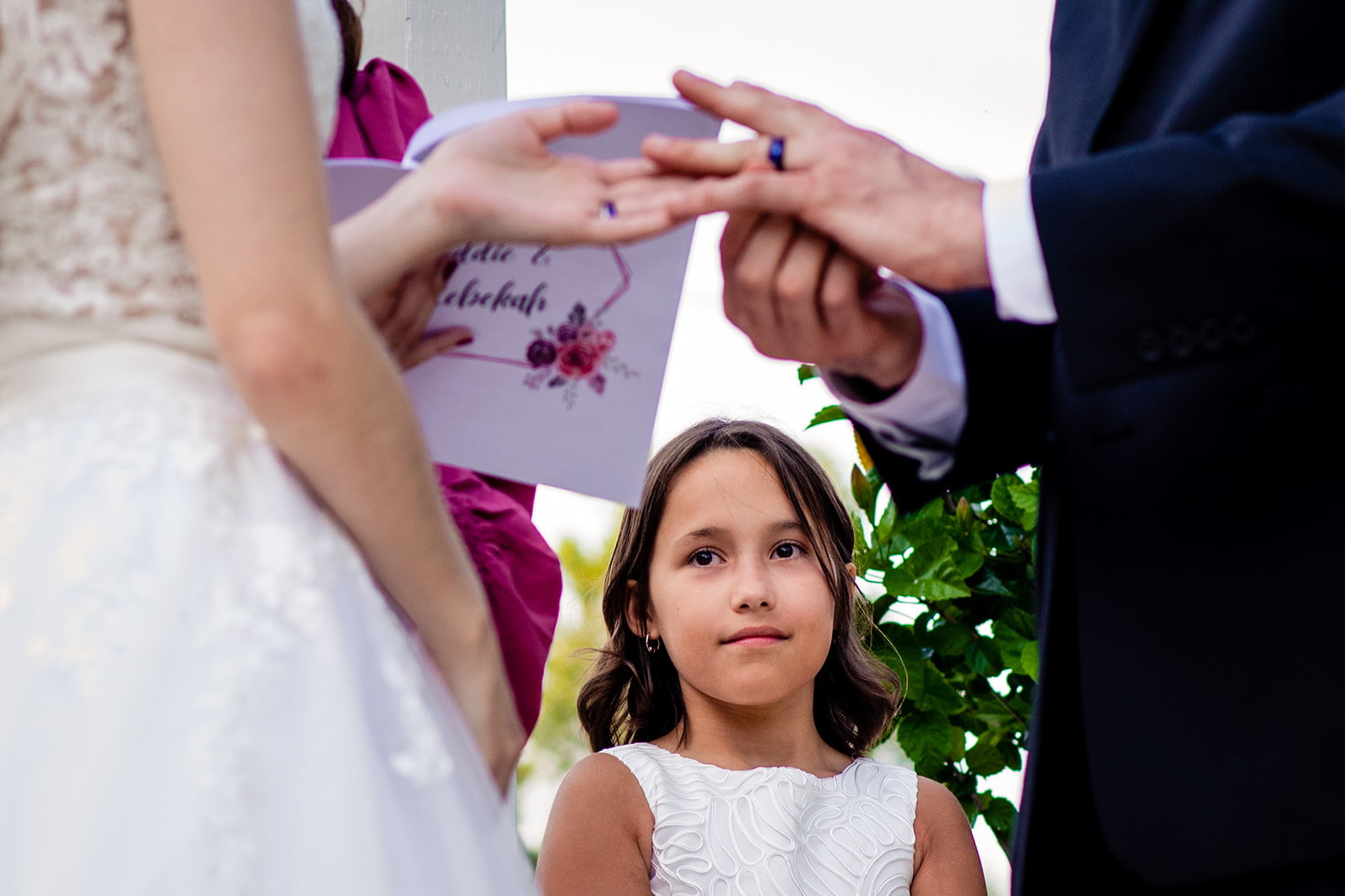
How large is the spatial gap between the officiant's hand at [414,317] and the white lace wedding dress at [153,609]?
20 cm

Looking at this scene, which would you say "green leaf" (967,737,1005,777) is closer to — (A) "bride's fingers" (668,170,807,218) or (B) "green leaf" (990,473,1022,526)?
(B) "green leaf" (990,473,1022,526)

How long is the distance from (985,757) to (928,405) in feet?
3.86

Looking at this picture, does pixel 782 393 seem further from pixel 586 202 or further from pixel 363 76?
pixel 586 202

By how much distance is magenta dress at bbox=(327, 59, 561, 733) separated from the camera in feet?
4.97

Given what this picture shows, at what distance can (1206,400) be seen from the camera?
1.10 metres

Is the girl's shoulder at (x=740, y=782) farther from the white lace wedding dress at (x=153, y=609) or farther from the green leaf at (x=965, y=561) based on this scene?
the white lace wedding dress at (x=153, y=609)

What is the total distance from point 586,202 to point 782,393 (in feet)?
8.49

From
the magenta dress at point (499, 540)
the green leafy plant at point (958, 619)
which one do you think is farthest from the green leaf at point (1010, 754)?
the magenta dress at point (499, 540)

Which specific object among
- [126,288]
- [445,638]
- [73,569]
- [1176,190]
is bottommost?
[445,638]

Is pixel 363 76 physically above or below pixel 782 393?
above

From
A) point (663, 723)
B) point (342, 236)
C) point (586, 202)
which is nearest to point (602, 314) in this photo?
point (586, 202)

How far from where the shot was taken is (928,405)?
4.42 feet

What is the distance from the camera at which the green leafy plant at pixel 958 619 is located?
219cm

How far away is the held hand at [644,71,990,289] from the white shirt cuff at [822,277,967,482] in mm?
206
